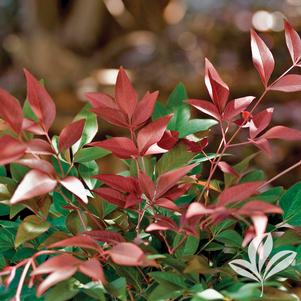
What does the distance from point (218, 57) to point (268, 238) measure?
11.1ft

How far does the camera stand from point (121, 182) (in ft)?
1.32

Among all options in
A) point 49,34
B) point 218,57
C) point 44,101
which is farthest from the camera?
point 218,57

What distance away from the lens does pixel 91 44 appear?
10.5 feet

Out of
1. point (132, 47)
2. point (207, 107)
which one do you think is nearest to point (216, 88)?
point (207, 107)

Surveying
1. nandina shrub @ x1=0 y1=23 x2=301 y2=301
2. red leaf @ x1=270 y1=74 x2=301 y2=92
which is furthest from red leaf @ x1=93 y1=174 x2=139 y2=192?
red leaf @ x1=270 y1=74 x2=301 y2=92

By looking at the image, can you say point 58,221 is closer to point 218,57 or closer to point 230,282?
point 230,282

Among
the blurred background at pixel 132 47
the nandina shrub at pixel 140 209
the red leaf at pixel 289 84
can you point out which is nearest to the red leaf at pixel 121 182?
the nandina shrub at pixel 140 209

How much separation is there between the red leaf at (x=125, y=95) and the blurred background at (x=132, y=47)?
90.6 inches

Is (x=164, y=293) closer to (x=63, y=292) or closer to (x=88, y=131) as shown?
(x=63, y=292)

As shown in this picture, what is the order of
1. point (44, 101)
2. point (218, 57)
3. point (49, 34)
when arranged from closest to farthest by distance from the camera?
point (44, 101), point (49, 34), point (218, 57)

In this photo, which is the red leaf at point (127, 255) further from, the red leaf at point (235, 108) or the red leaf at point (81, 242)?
the red leaf at point (235, 108)

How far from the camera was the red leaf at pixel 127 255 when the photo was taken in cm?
32

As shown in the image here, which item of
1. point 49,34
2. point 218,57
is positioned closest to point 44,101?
point 49,34

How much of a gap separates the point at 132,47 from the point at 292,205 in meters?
2.76
